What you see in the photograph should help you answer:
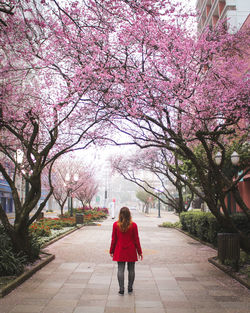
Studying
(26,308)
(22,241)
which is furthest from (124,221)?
(22,241)

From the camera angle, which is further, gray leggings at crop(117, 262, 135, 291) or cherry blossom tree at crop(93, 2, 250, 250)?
cherry blossom tree at crop(93, 2, 250, 250)

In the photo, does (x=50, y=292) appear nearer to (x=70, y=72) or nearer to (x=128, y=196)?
(x=70, y=72)

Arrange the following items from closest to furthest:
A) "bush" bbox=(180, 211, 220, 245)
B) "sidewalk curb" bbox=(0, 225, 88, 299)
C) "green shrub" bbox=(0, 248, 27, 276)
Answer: "sidewalk curb" bbox=(0, 225, 88, 299), "green shrub" bbox=(0, 248, 27, 276), "bush" bbox=(180, 211, 220, 245)

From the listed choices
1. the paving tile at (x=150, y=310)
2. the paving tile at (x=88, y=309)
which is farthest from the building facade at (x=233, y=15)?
the paving tile at (x=88, y=309)

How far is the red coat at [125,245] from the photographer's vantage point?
6051 millimetres

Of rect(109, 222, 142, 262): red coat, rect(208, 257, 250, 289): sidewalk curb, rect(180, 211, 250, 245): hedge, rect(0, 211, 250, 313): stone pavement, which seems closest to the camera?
rect(0, 211, 250, 313): stone pavement

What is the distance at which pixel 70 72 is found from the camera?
10148 mm

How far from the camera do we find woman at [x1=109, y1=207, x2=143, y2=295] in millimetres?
6066

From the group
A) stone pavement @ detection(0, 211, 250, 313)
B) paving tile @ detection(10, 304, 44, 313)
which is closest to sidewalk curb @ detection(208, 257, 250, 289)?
stone pavement @ detection(0, 211, 250, 313)

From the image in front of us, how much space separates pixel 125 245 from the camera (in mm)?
6121

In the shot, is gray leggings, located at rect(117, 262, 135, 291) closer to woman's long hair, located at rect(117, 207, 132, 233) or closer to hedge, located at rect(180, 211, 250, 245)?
woman's long hair, located at rect(117, 207, 132, 233)

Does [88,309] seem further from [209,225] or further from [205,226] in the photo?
[205,226]

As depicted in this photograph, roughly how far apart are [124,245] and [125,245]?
2 centimetres

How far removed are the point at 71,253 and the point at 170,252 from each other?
3.79 meters
